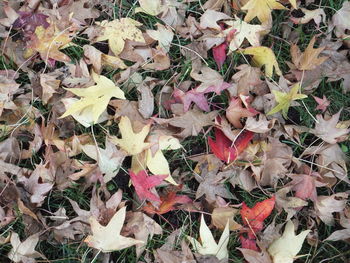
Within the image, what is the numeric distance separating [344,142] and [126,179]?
2.76 ft

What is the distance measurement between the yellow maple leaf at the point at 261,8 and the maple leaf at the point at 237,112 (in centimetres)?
38

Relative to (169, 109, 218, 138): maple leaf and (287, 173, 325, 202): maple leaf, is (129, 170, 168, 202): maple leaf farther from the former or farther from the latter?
(287, 173, 325, 202): maple leaf

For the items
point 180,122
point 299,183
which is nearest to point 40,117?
point 180,122

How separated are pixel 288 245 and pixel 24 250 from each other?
2.99 feet

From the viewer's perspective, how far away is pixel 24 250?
63.2 inches

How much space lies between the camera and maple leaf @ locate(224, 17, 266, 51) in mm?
1879

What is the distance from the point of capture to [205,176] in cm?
171

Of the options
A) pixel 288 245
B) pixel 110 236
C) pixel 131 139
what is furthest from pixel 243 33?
pixel 110 236

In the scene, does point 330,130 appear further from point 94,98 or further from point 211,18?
point 94,98

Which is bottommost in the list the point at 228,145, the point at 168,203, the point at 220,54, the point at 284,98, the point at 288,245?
the point at 288,245

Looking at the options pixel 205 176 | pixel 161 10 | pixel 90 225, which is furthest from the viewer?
pixel 161 10

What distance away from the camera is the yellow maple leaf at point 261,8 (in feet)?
6.20

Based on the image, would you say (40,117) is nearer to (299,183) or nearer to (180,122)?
(180,122)

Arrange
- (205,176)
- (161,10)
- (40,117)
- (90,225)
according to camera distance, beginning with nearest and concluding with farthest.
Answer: (90,225)
(205,176)
(40,117)
(161,10)
